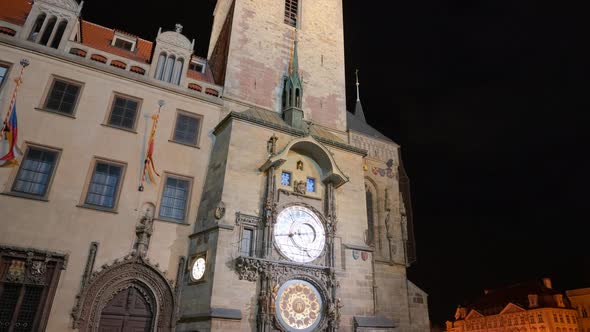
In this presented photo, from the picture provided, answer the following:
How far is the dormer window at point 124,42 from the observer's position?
19297 millimetres

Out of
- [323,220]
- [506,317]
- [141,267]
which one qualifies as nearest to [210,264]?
[141,267]

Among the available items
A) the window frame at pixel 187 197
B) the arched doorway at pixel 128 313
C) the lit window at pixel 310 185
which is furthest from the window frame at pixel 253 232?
the arched doorway at pixel 128 313

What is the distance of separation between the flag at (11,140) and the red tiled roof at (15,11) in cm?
529

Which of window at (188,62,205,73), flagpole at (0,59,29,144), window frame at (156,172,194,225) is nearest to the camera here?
flagpole at (0,59,29,144)

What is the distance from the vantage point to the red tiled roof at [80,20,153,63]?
18.3 m

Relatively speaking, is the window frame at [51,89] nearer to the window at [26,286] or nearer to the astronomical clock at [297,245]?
the window at [26,286]

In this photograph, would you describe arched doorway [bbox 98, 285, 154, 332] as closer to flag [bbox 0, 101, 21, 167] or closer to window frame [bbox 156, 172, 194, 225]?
window frame [bbox 156, 172, 194, 225]

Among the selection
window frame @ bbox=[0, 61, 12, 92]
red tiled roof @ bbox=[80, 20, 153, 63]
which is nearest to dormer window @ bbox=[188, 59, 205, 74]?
red tiled roof @ bbox=[80, 20, 153, 63]

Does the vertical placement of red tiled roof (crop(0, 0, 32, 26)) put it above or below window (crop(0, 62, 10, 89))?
above

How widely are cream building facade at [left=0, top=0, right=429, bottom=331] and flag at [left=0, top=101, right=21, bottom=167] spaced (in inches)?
11.5

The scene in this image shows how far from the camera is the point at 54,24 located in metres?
16.2

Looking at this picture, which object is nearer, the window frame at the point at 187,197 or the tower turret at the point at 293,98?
the window frame at the point at 187,197

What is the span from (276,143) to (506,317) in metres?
57.1

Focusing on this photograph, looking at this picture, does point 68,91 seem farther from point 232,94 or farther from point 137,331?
point 137,331
